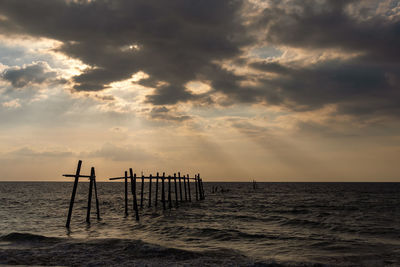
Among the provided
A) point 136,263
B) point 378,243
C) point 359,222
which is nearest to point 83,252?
point 136,263

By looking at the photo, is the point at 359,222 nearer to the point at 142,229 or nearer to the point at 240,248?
the point at 240,248

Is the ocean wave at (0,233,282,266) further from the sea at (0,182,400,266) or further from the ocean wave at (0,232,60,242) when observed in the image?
the ocean wave at (0,232,60,242)

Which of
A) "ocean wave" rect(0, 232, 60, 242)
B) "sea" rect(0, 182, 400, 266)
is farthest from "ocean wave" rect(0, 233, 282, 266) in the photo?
"ocean wave" rect(0, 232, 60, 242)

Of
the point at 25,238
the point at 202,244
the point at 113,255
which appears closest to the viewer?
the point at 113,255

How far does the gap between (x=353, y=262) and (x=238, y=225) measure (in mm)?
10892

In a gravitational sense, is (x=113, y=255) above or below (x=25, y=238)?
below

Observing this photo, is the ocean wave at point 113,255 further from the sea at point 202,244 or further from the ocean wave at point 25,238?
the ocean wave at point 25,238

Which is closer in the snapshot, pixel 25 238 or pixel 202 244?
pixel 202 244

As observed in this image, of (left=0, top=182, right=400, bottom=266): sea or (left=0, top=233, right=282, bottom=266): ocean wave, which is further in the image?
(left=0, top=182, right=400, bottom=266): sea

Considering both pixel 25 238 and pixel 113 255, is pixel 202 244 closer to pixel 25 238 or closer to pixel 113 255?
pixel 113 255

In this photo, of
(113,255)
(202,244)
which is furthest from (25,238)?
(202,244)

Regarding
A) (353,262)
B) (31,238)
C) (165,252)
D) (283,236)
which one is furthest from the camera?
(283,236)

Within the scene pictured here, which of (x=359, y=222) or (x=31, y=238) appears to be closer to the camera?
(x=31, y=238)

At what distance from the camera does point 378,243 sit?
55.0ft
